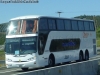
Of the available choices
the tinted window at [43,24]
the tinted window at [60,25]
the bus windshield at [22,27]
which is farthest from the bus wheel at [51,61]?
the bus windshield at [22,27]

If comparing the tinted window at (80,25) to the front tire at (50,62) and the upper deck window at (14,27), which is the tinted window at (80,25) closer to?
the front tire at (50,62)

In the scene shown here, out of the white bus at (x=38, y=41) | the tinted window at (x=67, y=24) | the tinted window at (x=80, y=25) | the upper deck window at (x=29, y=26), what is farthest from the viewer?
the tinted window at (x=80, y=25)

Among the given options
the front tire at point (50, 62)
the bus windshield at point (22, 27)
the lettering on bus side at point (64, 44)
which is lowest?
the front tire at point (50, 62)

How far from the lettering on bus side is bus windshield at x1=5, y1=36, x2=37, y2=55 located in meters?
2.48

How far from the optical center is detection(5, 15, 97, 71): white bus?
872 inches

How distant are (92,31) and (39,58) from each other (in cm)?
1174

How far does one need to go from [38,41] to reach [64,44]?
4922mm

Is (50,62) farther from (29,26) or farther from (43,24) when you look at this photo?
(29,26)

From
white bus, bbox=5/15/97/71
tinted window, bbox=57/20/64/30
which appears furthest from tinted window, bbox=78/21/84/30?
tinted window, bbox=57/20/64/30

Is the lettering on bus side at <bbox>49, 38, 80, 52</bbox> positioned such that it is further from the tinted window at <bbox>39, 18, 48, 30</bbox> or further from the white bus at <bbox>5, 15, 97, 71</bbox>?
the tinted window at <bbox>39, 18, 48, 30</bbox>

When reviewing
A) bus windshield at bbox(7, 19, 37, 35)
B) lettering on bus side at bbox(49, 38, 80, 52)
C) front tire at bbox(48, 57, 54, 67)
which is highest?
bus windshield at bbox(7, 19, 37, 35)

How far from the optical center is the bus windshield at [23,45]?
22.1 meters

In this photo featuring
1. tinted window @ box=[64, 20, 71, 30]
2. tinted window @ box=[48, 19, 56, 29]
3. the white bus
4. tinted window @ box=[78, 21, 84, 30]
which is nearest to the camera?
the white bus

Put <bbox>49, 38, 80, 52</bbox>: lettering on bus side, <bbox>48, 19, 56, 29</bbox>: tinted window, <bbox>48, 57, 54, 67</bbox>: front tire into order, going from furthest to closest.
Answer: <bbox>49, 38, 80, 52</bbox>: lettering on bus side < <bbox>48, 19, 56, 29</bbox>: tinted window < <bbox>48, 57, 54, 67</bbox>: front tire
